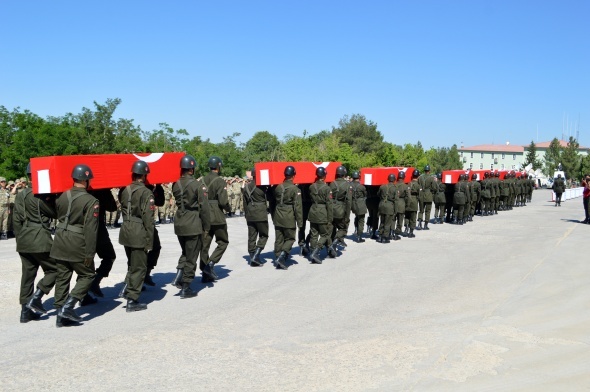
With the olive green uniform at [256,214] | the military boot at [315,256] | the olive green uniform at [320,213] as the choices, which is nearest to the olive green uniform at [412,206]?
the olive green uniform at [320,213]

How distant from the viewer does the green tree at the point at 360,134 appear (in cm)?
8625

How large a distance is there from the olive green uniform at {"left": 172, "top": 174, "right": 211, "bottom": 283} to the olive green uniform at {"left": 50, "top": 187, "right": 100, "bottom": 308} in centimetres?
179

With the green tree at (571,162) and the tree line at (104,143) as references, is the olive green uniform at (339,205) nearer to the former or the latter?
the tree line at (104,143)

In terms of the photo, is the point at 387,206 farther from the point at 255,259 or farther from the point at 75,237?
the point at 75,237

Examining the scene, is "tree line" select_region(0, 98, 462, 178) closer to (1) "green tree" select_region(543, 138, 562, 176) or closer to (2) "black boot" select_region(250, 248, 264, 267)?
(2) "black boot" select_region(250, 248, 264, 267)

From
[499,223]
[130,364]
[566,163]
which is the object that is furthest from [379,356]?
[566,163]

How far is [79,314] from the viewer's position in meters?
8.02

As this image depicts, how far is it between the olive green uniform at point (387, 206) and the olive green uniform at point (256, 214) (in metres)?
4.78

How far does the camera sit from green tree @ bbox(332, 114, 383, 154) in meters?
86.2

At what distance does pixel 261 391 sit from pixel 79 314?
401 cm

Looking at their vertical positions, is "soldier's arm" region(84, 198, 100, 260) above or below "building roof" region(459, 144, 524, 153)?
below

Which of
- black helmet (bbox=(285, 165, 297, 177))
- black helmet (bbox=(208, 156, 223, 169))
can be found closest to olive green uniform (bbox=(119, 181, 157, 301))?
black helmet (bbox=(208, 156, 223, 169))

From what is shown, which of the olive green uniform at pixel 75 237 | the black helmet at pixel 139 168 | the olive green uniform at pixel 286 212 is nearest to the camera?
the olive green uniform at pixel 75 237

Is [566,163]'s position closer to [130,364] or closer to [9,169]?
[9,169]
